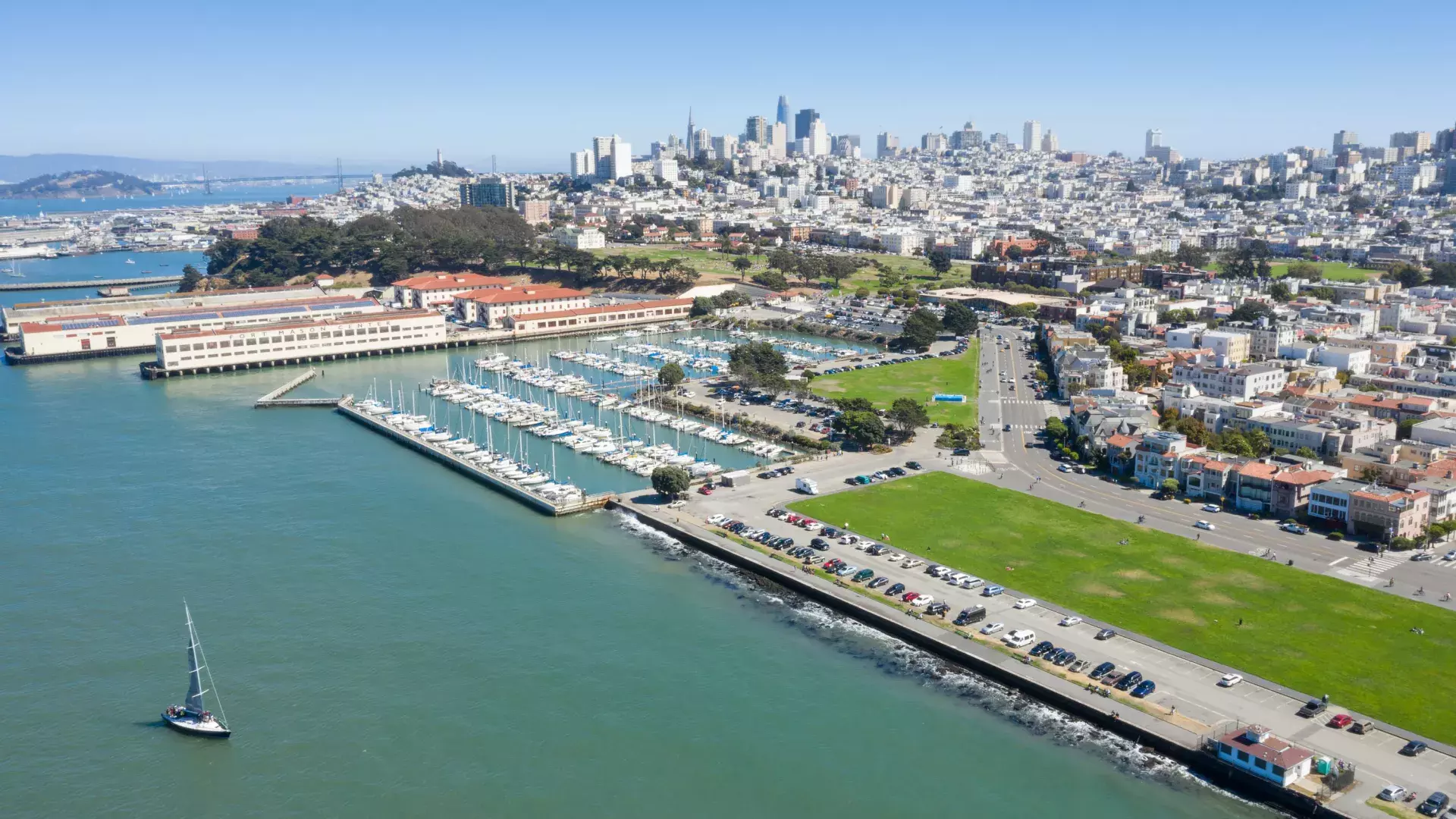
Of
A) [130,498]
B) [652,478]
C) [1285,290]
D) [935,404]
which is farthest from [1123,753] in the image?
[1285,290]

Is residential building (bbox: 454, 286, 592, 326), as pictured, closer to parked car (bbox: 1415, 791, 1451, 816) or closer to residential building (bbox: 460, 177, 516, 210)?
parked car (bbox: 1415, 791, 1451, 816)

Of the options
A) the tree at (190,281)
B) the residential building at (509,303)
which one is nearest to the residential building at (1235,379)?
the residential building at (509,303)

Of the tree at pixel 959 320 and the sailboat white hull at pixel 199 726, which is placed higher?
the tree at pixel 959 320

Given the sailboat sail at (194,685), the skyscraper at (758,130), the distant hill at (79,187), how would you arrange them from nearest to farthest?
the sailboat sail at (194,685)
the distant hill at (79,187)
the skyscraper at (758,130)

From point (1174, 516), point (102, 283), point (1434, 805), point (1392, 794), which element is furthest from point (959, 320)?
point (102, 283)

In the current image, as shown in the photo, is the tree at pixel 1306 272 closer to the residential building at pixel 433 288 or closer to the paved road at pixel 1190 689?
the residential building at pixel 433 288

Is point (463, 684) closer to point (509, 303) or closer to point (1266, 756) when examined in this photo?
point (1266, 756)

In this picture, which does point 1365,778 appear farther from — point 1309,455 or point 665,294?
point 665,294
